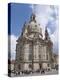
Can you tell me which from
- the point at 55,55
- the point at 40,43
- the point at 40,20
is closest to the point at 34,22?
the point at 40,20

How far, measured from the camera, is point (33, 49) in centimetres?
181

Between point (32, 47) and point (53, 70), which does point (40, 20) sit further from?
point (53, 70)

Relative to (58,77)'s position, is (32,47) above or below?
above

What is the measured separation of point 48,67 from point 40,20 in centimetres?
35

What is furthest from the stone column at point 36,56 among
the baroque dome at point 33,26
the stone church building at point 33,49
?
the baroque dome at point 33,26

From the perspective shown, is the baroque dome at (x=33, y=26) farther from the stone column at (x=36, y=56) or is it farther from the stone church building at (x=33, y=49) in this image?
the stone column at (x=36, y=56)

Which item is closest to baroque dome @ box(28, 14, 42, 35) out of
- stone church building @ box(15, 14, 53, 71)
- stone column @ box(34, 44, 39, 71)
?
stone church building @ box(15, 14, 53, 71)

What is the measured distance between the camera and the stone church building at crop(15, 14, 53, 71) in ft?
5.84

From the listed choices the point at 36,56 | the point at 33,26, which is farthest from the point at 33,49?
the point at 33,26

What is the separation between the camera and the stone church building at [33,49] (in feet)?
5.84

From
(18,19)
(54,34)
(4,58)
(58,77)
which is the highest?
(18,19)

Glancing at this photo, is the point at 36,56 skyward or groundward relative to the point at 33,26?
groundward

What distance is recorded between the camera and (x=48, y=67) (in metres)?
1.83

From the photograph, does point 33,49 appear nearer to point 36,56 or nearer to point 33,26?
point 36,56
